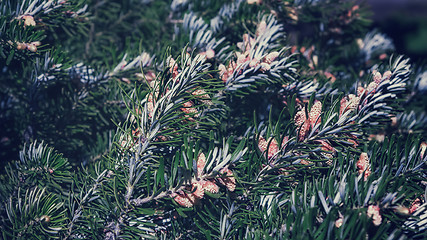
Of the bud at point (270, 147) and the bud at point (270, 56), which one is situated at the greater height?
the bud at point (270, 56)

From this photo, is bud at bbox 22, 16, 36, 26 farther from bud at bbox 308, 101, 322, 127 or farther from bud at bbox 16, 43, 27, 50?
bud at bbox 308, 101, 322, 127

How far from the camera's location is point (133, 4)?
0.70 m

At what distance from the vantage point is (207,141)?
1.46ft

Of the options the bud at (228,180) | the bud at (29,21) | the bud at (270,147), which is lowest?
the bud at (228,180)

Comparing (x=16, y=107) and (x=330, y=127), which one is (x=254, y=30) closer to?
(x=330, y=127)

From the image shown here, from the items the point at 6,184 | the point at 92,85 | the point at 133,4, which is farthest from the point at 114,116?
the point at 133,4

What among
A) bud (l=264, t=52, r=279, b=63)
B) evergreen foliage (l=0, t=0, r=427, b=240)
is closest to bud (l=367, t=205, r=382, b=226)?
evergreen foliage (l=0, t=0, r=427, b=240)

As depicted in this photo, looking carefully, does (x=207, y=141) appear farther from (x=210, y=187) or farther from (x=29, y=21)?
(x=29, y=21)

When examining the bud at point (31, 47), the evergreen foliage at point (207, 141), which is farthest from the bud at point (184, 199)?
the bud at point (31, 47)

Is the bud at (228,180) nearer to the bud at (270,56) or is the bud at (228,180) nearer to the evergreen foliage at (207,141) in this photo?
the evergreen foliage at (207,141)

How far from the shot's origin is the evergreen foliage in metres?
0.33

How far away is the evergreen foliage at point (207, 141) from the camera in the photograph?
329 mm

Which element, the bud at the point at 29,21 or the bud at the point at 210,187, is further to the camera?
the bud at the point at 29,21

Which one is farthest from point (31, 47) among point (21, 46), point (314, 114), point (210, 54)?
point (314, 114)
